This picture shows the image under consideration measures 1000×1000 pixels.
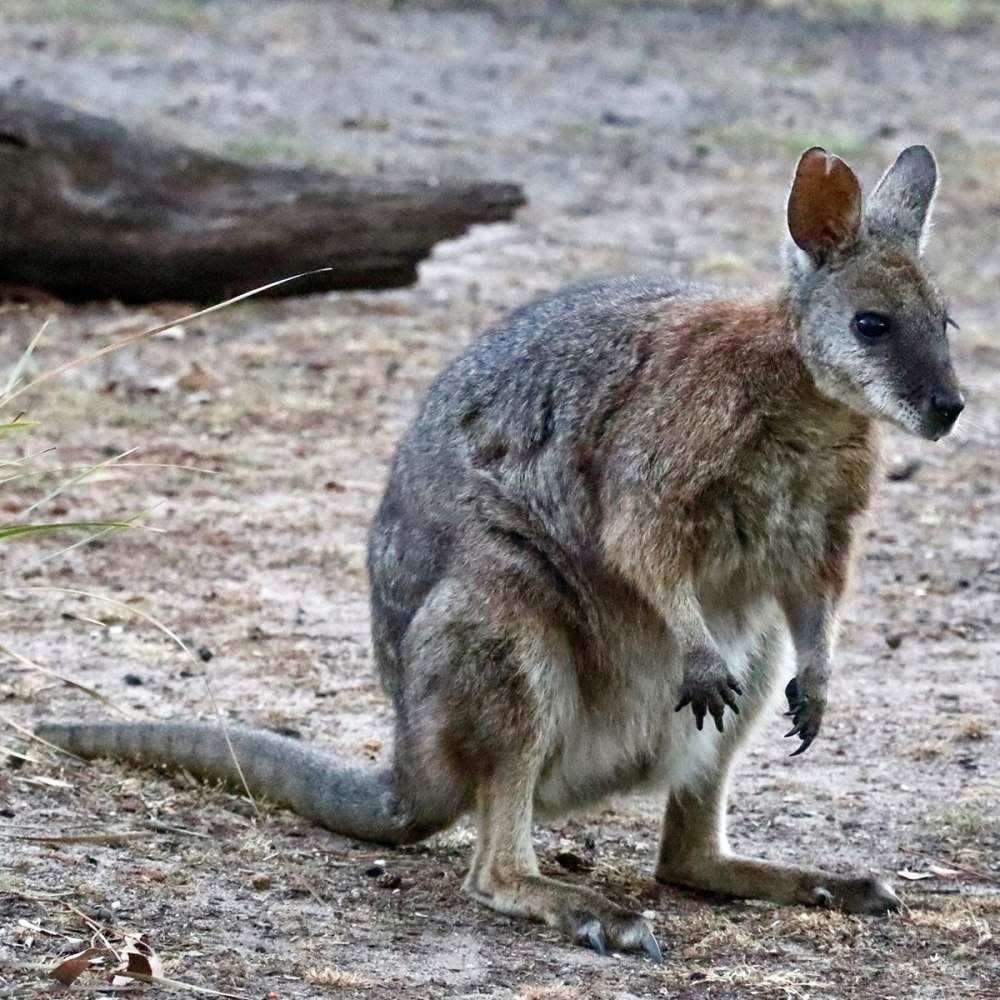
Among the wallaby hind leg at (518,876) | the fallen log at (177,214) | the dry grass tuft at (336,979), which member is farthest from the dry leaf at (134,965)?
the fallen log at (177,214)

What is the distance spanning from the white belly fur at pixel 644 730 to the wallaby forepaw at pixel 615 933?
385 mm

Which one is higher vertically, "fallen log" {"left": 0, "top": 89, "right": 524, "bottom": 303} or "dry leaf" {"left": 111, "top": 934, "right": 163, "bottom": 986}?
"fallen log" {"left": 0, "top": 89, "right": 524, "bottom": 303}

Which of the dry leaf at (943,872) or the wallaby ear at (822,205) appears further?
the dry leaf at (943,872)

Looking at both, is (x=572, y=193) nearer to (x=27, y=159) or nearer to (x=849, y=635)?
(x=27, y=159)

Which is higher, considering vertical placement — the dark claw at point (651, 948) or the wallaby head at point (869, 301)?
the wallaby head at point (869, 301)

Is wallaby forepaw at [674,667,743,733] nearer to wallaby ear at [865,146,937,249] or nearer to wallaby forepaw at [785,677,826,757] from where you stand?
wallaby forepaw at [785,677,826,757]

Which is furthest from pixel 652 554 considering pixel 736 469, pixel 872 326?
pixel 872 326

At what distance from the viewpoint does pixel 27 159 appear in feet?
28.3

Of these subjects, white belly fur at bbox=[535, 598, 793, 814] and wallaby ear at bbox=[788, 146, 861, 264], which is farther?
white belly fur at bbox=[535, 598, 793, 814]

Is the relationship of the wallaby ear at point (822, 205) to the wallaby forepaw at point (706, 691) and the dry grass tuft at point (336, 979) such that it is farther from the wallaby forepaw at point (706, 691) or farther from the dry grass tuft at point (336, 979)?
the dry grass tuft at point (336, 979)

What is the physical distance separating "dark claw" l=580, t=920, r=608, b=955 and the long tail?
1.95 feet

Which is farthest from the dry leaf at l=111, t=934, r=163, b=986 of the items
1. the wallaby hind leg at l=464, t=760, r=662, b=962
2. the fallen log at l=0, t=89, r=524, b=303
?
the fallen log at l=0, t=89, r=524, b=303

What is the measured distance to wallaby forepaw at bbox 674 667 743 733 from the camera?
13.4ft

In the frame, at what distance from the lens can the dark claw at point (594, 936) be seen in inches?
155
